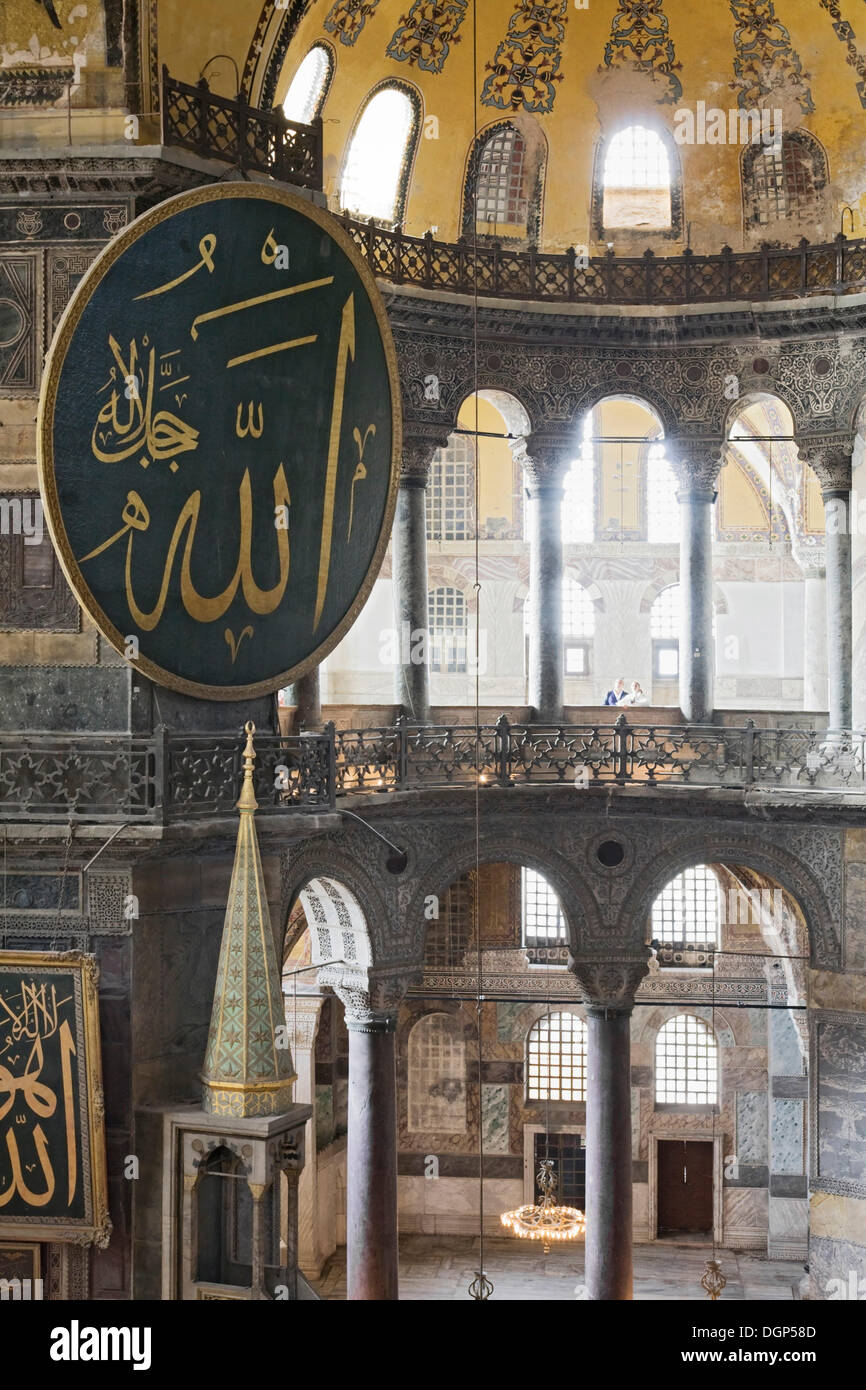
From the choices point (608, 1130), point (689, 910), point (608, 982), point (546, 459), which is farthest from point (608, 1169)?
point (689, 910)

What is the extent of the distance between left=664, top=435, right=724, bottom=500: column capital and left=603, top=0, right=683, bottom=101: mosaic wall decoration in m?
3.14

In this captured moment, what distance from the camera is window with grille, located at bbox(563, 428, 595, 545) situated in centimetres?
2567

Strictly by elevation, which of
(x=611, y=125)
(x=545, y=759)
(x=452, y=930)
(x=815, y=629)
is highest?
(x=611, y=125)

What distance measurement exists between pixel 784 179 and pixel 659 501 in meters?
9.89

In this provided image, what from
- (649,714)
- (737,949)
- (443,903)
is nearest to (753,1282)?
(737,949)

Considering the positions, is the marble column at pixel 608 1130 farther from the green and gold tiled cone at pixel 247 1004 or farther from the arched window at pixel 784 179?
the arched window at pixel 784 179

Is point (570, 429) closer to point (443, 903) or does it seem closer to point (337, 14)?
point (337, 14)

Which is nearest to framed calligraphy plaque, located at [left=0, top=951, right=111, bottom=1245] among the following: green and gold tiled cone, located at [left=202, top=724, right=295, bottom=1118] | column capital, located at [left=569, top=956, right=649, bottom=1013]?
green and gold tiled cone, located at [left=202, top=724, right=295, bottom=1118]

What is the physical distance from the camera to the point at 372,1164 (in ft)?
49.2

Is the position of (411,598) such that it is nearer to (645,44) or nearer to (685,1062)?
(645,44)

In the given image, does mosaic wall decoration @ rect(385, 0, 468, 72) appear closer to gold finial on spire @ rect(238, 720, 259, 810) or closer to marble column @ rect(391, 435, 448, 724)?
marble column @ rect(391, 435, 448, 724)

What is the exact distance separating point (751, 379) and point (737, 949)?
7.72 meters

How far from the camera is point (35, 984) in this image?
36.2ft

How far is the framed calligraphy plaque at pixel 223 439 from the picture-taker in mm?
10625
